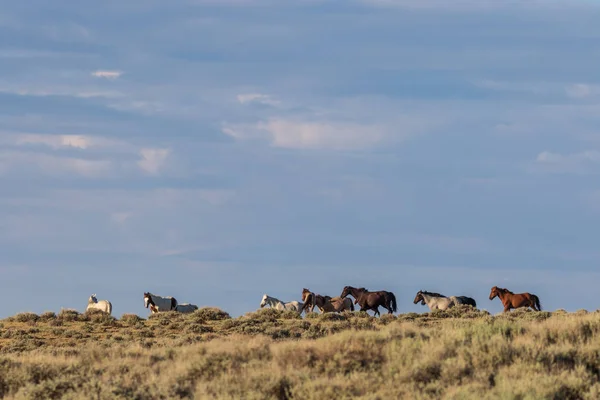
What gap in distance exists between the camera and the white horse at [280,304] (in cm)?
4709

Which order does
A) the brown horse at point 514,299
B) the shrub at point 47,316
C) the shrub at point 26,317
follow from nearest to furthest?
the shrub at point 26,317, the shrub at point 47,316, the brown horse at point 514,299

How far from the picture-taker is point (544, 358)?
15.9 metres

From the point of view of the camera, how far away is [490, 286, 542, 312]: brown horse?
45.3 m

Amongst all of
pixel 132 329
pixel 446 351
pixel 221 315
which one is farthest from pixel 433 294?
pixel 446 351

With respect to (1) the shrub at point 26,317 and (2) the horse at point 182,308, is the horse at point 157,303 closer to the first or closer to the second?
(2) the horse at point 182,308

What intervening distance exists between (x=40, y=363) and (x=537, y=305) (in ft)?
110

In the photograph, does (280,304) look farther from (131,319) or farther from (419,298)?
(131,319)

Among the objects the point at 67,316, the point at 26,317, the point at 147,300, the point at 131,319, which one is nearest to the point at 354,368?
the point at 131,319

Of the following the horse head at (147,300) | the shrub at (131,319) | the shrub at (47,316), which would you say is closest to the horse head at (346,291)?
the horse head at (147,300)

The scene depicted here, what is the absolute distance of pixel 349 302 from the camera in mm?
48219

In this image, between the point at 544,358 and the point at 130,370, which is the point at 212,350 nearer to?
the point at 130,370

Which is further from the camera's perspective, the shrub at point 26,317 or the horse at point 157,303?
the horse at point 157,303

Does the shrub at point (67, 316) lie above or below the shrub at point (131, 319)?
above

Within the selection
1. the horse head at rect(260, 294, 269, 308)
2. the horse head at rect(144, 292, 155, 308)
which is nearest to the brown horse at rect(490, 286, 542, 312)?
the horse head at rect(260, 294, 269, 308)
